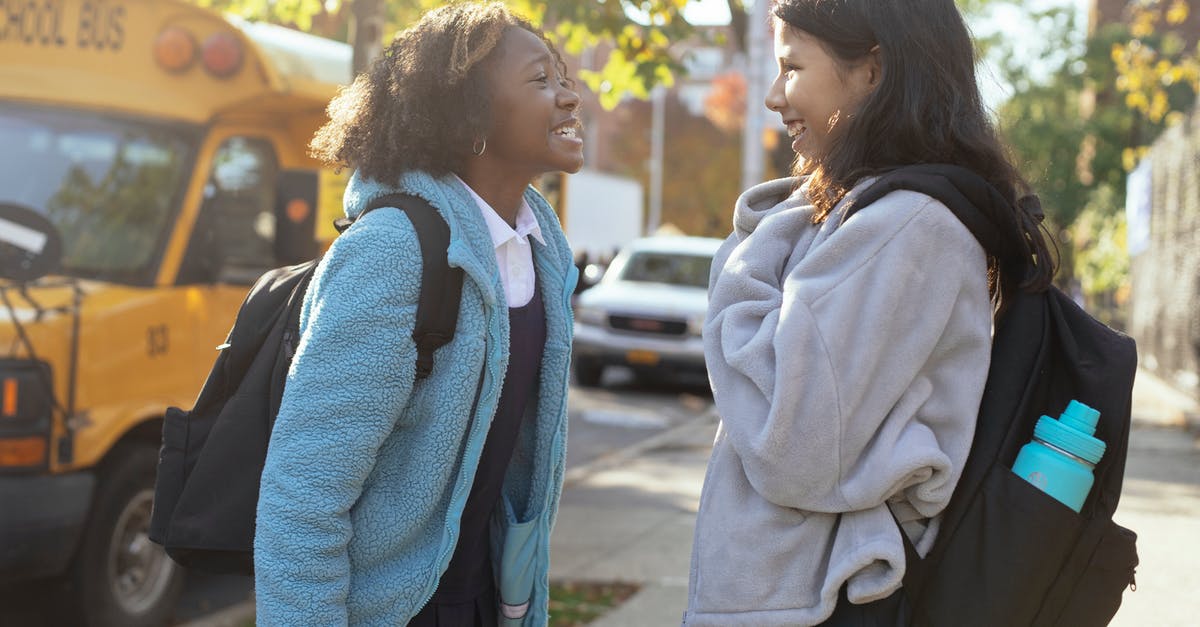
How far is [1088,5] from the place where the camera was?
48.5 m

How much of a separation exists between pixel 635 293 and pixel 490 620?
1337 centimetres

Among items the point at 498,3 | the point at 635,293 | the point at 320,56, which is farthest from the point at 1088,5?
the point at 498,3

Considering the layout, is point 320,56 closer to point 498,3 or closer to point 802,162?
point 498,3

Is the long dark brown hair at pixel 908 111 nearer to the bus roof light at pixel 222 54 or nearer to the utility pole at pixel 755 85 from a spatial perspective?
the bus roof light at pixel 222 54

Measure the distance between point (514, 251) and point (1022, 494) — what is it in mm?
1047

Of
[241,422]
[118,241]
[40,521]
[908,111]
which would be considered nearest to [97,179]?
[118,241]

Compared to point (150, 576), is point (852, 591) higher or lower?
higher

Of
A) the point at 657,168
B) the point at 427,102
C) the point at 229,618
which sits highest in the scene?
the point at 427,102

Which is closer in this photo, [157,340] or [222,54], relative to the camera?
[157,340]

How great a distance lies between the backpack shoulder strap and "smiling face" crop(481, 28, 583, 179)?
0.90ft

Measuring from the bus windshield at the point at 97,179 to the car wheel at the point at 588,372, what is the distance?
408 inches

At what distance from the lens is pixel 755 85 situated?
578 inches

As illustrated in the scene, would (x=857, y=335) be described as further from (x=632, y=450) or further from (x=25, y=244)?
(x=632, y=450)

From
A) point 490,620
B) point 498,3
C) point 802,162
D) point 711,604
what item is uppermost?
point 498,3
